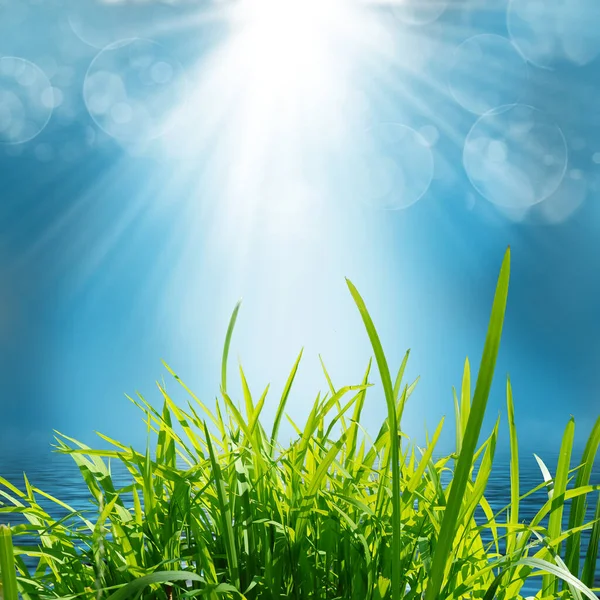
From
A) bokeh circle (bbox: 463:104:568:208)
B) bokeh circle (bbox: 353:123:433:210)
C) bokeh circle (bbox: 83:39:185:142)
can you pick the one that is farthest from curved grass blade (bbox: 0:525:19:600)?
bokeh circle (bbox: 353:123:433:210)

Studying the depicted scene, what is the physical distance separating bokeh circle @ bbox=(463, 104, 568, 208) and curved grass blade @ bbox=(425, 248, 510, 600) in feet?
33.1

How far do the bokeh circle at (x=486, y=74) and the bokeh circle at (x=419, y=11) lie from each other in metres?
0.70

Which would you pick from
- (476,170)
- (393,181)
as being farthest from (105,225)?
(476,170)

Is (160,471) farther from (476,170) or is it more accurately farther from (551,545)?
(476,170)

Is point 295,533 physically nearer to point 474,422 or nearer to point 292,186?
point 474,422

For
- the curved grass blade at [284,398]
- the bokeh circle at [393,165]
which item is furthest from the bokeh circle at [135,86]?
the curved grass blade at [284,398]

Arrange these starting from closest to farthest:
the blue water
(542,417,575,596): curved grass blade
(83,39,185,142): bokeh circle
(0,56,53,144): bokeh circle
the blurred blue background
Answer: (542,417,575,596): curved grass blade, the blue water, (0,56,53,144): bokeh circle, the blurred blue background, (83,39,185,142): bokeh circle

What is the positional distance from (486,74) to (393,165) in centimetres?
188

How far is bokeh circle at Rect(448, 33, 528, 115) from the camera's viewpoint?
966 cm

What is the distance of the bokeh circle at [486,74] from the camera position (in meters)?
9.66

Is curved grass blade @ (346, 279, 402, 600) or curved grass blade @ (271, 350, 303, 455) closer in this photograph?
curved grass blade @ (346, 279, 402, 600)

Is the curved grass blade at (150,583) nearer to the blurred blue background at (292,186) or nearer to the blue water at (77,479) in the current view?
the blue water at (77,479)

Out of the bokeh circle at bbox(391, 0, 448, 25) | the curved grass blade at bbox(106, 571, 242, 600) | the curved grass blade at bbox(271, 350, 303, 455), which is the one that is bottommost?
the curved grass blade at bbox(106, 571, 242, 600)

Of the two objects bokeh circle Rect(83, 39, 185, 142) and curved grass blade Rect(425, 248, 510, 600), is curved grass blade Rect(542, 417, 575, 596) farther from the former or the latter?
bokeh circle Rect(83, 39, 185, 142)
